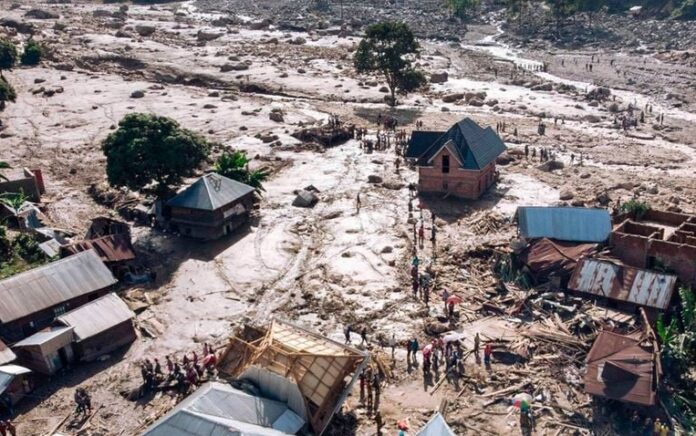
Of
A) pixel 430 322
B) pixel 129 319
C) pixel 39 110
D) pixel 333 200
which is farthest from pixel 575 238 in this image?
pixel 39 110

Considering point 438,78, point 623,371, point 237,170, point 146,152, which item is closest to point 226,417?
point 623,371

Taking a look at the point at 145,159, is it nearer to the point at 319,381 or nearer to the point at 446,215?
the point at 446,215

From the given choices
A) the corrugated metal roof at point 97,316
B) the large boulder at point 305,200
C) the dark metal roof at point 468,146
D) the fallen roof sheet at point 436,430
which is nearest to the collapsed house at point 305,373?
the fallen roof sheet at point 436,430

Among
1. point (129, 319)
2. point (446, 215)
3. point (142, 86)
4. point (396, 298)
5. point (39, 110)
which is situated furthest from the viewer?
point (142, 86)

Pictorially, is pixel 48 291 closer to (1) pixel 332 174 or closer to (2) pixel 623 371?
(1) pixel 332 174

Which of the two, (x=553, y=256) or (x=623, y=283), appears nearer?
(x=623, y=283)

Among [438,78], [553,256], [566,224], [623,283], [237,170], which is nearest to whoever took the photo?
[623,283]
